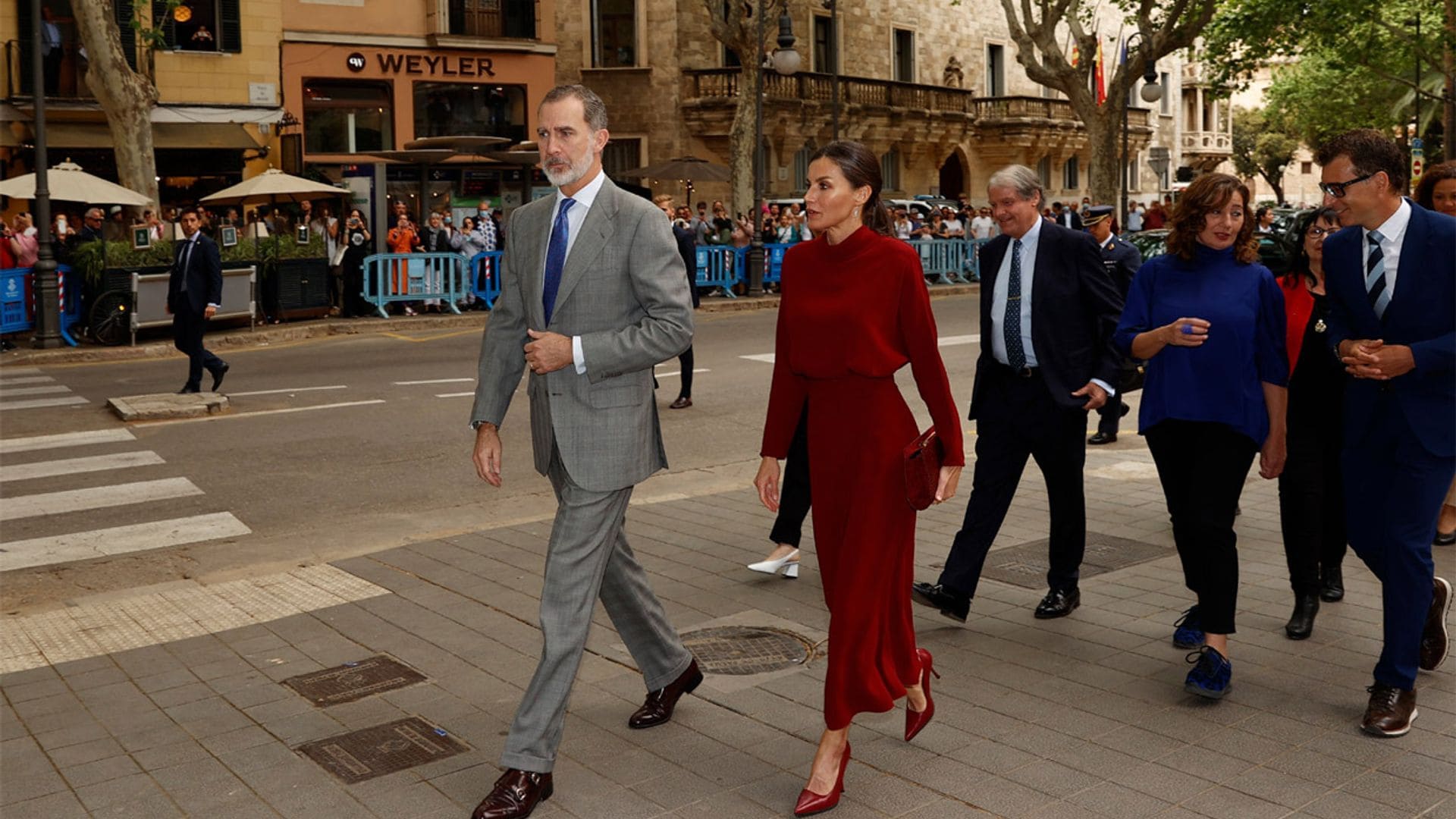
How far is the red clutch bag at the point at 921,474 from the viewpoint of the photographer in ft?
14.5

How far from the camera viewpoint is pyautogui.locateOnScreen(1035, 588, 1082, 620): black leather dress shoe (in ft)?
20.8

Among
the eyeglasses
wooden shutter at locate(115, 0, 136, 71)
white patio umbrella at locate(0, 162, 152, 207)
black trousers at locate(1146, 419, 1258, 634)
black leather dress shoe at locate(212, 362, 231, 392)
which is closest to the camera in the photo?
the eyeglasses

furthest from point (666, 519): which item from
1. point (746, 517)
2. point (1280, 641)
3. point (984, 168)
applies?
point (984, 168)

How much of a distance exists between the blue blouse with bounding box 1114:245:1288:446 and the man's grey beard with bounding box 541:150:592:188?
2.24 meters

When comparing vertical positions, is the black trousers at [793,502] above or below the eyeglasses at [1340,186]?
below

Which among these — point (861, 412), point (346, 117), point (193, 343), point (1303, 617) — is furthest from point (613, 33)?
point (861, 412)

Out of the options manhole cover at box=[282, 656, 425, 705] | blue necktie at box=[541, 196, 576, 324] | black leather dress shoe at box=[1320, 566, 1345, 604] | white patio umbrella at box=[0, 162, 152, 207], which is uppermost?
white patio umbrella at box=[0, 162, 152, 207]

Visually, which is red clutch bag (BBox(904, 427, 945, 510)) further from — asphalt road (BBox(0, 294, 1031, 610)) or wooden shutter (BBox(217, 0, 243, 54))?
wooden shutter (BBox(217, 0, 243, 54))

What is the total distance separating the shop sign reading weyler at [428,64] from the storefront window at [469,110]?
0.30m

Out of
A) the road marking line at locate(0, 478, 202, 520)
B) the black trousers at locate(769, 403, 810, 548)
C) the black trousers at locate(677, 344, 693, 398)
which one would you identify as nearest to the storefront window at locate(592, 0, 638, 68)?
the black trousers at locate(677, 344, 693, 398)

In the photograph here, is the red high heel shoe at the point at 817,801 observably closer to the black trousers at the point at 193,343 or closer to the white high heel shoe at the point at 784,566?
the white high heel shoe at the point at 784,566

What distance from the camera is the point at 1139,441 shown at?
11.3m

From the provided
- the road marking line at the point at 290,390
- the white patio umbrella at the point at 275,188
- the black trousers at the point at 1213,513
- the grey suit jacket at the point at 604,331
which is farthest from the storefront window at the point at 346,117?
the black trousers at the point at 1213,513

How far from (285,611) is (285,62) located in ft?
90.6
